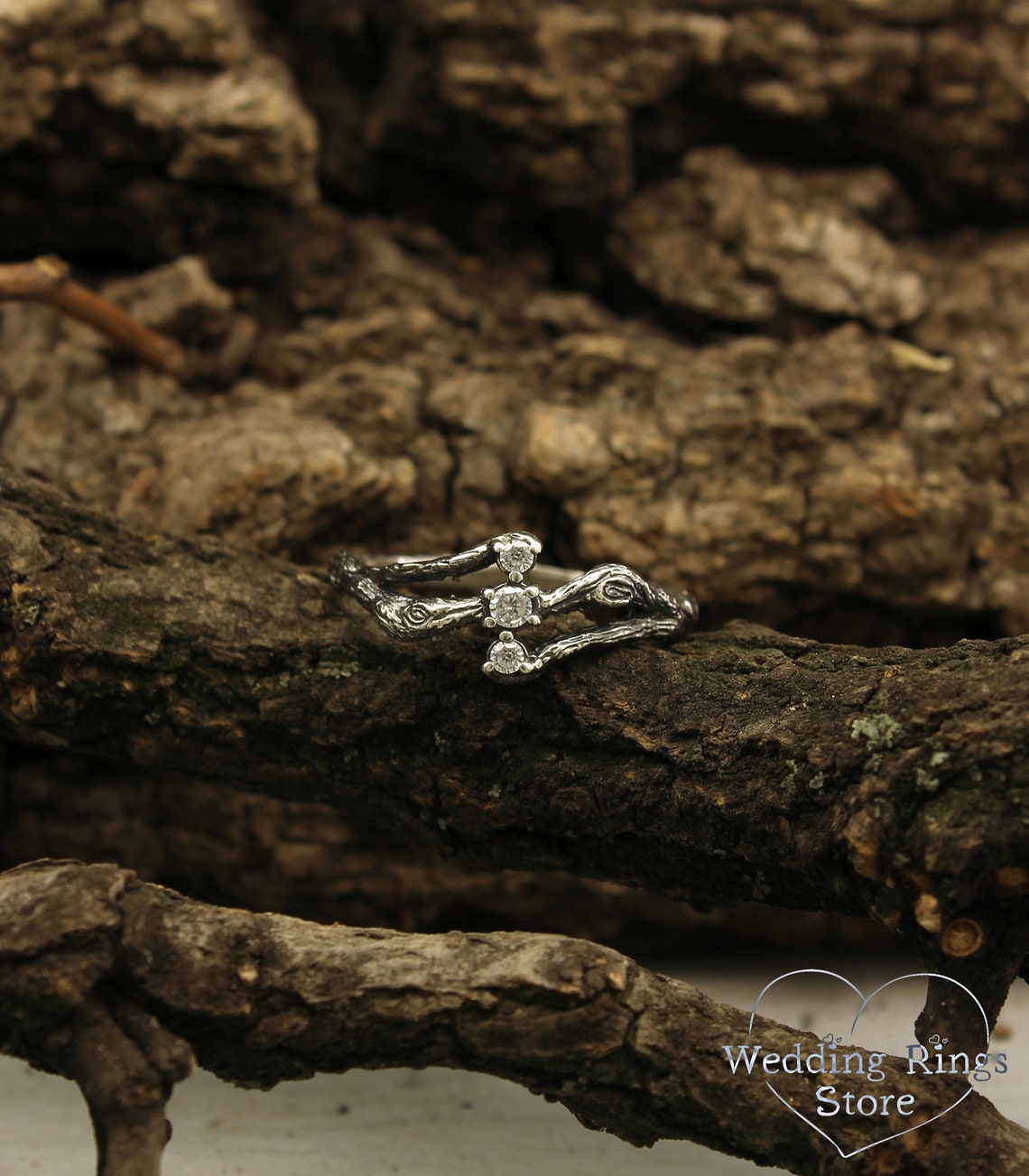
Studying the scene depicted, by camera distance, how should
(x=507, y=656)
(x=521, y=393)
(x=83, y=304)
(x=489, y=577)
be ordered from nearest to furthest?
(x=507, y=656) → (x=489, y=577) → (x=83, y=304) → (x=521, y=393)

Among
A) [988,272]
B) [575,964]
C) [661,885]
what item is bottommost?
[661,885]

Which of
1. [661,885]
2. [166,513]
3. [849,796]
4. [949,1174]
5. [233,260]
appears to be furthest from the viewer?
[233,260]

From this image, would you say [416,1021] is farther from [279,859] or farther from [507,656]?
[279,859]

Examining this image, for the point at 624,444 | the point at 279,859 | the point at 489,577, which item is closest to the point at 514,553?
the point at 489,577

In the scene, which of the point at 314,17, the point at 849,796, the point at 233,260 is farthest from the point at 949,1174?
the point at 314,17

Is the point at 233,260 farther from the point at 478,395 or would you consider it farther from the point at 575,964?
the point at 575,964

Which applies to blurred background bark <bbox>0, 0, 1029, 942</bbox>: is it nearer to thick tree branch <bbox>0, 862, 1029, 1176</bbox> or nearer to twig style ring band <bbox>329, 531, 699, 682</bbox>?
twig style ring band <bbox>329, 531, 699, 682</bbox>
